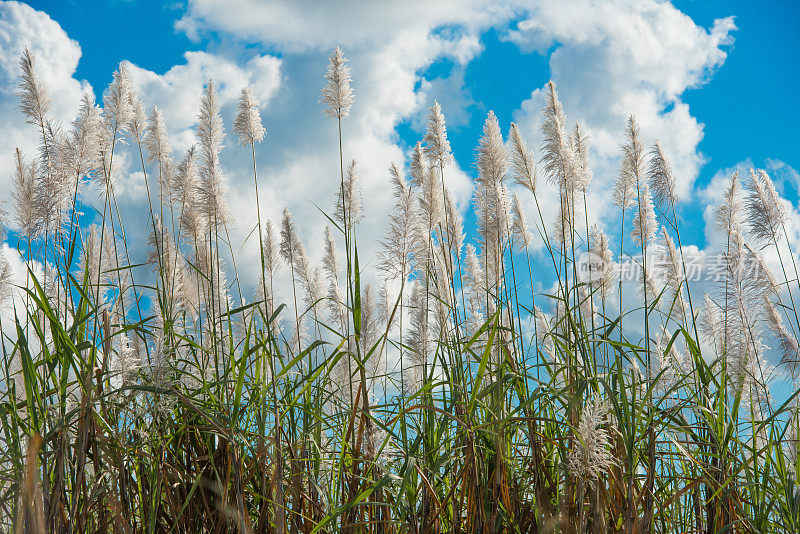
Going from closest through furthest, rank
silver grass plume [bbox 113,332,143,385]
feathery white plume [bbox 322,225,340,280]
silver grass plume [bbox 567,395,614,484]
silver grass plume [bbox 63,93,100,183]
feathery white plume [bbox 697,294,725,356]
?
silver grass plume [bbox 567,395,614,484], silver grass plume [bbox 113,332,143,385], silver grass plume [bbox 63,93,100,183], feathery white plume [bbox 697,294,725,356], feathery white plume [bbox 322,225,340,280]

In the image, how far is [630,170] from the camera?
2979 millimetres

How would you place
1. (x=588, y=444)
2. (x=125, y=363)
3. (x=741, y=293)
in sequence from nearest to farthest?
(x=588, y=444) < (x=125, y=363) < (x=741, y=293)

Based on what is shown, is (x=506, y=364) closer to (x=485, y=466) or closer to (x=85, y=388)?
(x=485, y=466)

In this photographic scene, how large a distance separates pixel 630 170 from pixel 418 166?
1.16 meters

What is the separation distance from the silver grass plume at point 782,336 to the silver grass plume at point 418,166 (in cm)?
190

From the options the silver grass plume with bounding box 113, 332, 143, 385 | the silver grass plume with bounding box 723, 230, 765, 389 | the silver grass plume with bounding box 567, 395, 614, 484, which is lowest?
the silver grass plume with bounding box 567, 395, 614, 484

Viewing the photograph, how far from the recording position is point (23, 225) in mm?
2092

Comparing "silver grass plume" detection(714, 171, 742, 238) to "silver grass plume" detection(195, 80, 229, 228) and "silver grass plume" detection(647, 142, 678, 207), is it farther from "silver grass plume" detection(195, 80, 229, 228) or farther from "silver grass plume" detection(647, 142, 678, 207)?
"silver grass plume" detection(195, 80, 229, 228)

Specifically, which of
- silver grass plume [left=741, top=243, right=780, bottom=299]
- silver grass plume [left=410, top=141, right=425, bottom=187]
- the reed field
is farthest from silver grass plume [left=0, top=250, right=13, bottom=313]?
silver grass plume [left=741, top=243, right=780, bottom=299]

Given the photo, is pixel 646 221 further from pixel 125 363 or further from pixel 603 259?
pixel 125 363

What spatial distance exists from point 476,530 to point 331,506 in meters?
0.43

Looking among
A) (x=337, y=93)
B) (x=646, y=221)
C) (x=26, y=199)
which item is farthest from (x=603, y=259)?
(x=26, y=199)

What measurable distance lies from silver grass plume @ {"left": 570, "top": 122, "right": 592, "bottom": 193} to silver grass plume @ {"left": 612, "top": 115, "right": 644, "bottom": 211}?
42 cm

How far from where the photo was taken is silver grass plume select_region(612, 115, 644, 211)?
2.95 metres
